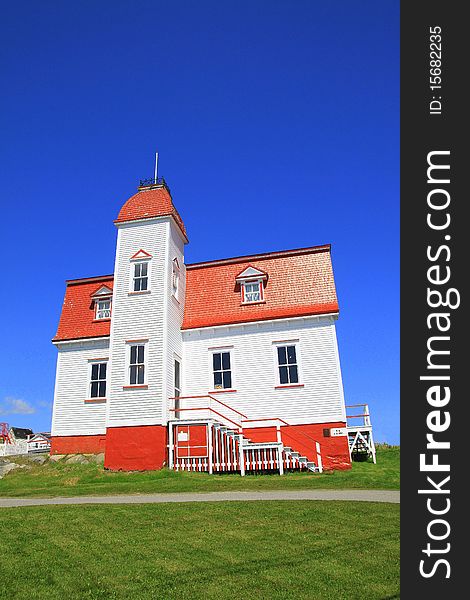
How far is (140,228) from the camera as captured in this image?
2228 centimetres

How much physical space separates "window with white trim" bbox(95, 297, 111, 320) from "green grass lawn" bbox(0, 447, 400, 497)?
289 inches

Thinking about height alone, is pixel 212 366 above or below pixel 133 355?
below

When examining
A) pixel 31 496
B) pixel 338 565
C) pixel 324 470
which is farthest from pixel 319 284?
pixel 338 565

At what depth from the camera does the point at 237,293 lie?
2314 cm

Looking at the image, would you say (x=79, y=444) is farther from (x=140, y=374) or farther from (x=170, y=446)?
(x=170, y=446)

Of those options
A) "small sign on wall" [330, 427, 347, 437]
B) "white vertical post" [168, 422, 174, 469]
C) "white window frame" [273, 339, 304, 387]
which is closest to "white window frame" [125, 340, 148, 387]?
"white vertical post" [168, 422, 174, 469]

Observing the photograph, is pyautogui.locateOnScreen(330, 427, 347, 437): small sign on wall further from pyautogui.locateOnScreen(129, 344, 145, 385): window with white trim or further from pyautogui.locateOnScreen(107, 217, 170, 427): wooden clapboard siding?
pyautogui.locateOnScreen(129, 344, 145, 385): window with white trim

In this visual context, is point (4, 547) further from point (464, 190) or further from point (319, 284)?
point (319, 284)

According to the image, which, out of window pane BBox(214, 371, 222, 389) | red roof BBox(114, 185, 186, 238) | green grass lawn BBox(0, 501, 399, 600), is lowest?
green grass lawn BBox(0, 501, 399, 600)

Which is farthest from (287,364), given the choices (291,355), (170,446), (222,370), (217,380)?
(170,446)

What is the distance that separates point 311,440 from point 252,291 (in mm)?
7460

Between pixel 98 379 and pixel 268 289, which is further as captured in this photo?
pixel 98 379

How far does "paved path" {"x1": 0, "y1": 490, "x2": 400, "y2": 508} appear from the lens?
430 inches

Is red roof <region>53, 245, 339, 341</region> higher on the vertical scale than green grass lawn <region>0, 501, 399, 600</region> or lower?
higher
